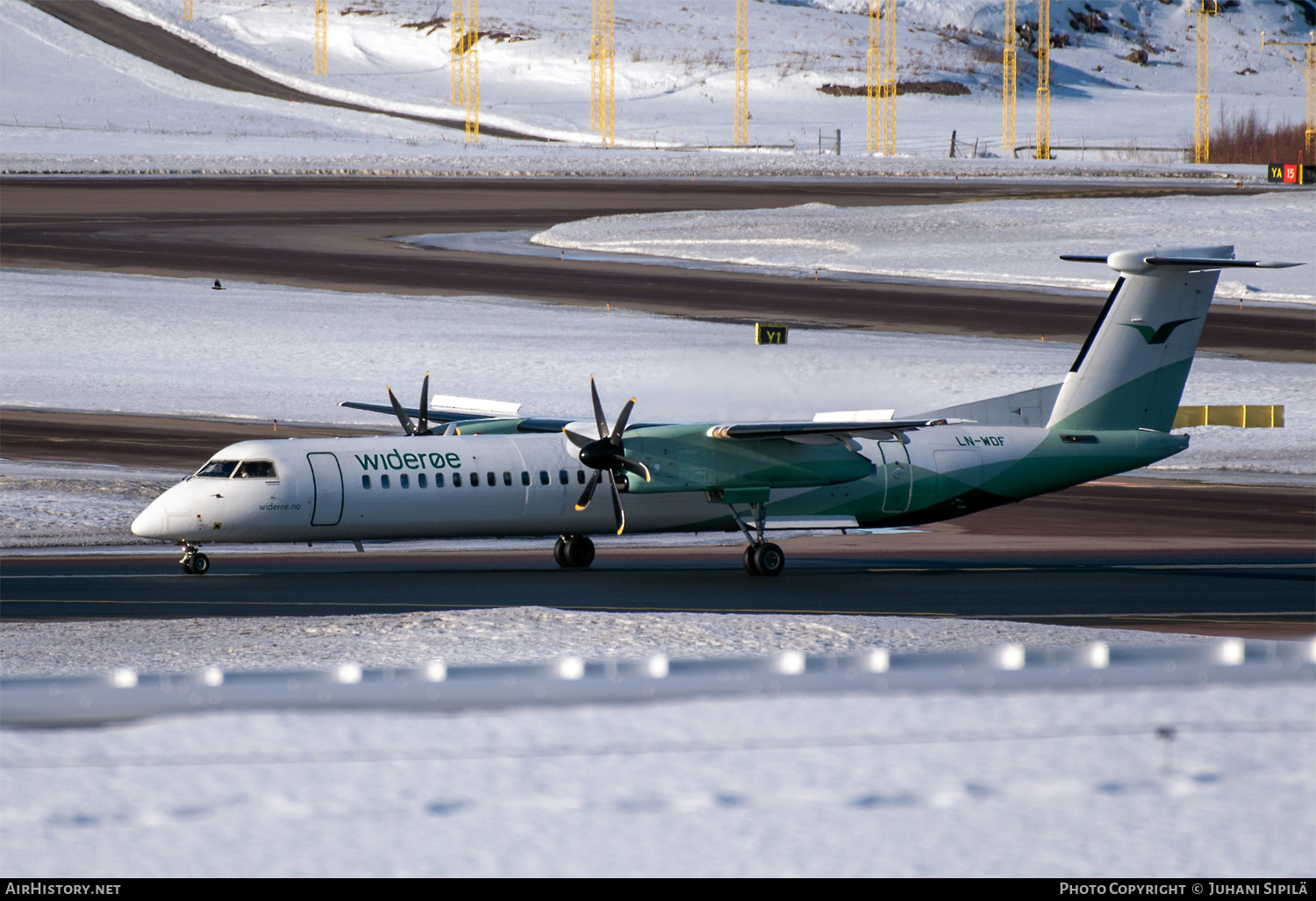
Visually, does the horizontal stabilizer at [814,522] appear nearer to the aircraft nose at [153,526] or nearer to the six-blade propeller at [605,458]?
the six-blade propeller at [605,458]

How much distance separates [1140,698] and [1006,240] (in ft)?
224

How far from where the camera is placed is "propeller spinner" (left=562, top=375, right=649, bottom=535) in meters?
27.4

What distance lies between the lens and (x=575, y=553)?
29672 mm

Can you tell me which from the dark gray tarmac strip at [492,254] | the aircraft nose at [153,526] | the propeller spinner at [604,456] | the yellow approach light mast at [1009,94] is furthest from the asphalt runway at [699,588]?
the yellow approach light mast at [1009,94]

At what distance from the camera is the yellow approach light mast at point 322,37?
148000 millimetres

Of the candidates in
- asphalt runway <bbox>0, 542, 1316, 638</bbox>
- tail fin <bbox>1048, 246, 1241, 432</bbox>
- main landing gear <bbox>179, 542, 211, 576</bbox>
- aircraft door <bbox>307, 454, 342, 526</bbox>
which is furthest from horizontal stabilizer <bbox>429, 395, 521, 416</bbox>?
tail fin <bbox>1048, 246, 1241, 432</bbox>

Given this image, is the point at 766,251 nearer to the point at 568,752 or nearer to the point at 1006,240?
the point at 1006,240

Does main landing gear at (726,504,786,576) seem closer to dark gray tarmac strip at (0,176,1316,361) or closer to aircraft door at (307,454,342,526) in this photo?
aircraft door at (307,454,342,526)

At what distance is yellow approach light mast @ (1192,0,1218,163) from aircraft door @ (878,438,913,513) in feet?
299

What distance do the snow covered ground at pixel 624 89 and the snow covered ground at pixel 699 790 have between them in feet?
305

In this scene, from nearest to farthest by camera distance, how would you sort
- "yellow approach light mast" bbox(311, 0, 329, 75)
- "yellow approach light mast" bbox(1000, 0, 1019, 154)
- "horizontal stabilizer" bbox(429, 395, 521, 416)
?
"horizontal stabilizer" bbox(429, 395, 521, 416) → "yellow approach light mast" bbox(1000, 0, 1019, 154) → "yellow approach light mast" bbox(311, 0, 329, 75)

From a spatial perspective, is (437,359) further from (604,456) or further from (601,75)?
(601,75)

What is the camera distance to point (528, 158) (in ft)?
349

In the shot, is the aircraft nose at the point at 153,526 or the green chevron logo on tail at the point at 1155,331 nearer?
the aircraft nose at the point at 153,526
